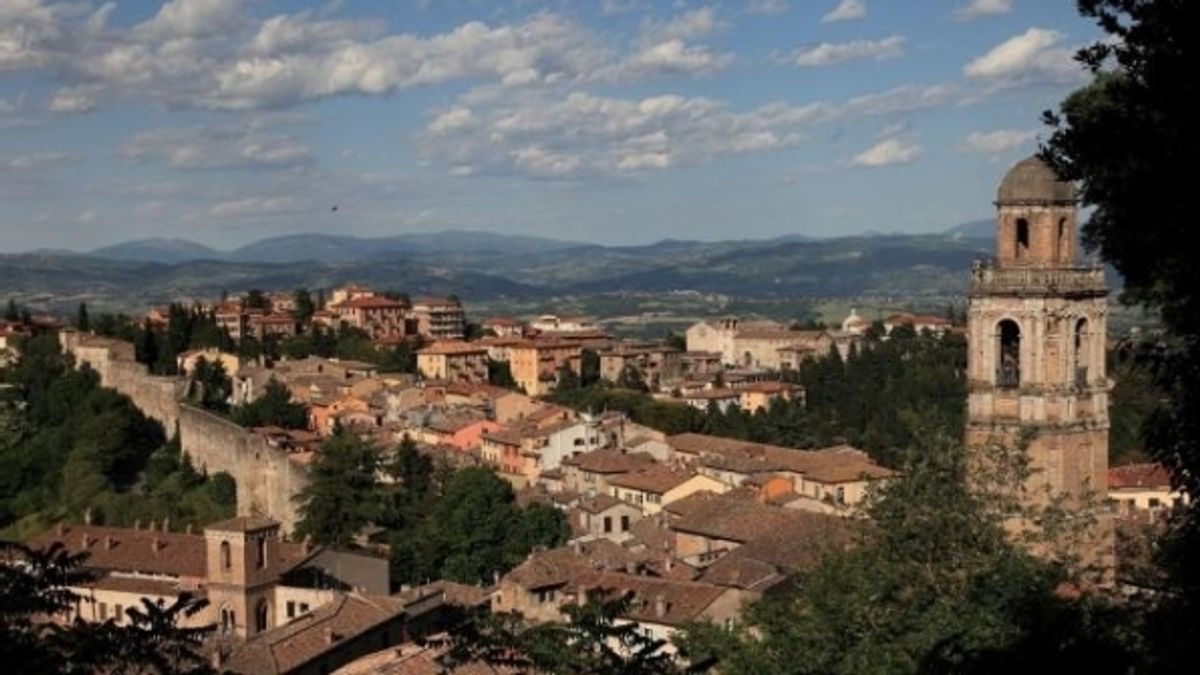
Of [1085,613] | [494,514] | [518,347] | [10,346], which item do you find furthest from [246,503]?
[1085,613]

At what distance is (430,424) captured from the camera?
58094mm

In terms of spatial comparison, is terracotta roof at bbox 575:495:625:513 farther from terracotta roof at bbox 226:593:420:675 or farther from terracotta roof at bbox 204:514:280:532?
terracotta roof at bbox 226:593:420:675

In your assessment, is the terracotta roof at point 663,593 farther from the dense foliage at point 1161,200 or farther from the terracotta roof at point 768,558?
the dense foliage at point 1161,200

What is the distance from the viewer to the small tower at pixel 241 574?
30.0 m

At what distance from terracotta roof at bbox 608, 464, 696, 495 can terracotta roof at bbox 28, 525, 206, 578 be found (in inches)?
530

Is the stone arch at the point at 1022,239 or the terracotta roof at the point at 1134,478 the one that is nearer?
the stone arch at the point at 1022,239

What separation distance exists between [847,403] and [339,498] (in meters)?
31.7

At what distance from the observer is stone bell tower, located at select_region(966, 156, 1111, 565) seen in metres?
20.9

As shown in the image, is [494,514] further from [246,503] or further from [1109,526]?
[1109,526]

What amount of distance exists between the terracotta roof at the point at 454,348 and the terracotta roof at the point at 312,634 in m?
46.8

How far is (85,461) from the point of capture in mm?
50438

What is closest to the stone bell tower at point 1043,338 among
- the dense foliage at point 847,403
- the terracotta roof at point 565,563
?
the terracotta roof at point 565,563

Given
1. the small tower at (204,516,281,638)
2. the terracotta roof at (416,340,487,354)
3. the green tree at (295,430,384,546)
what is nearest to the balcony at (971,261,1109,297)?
the small tower at (204,516,281,638)

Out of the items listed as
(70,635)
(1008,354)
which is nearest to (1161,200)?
(70,635)
